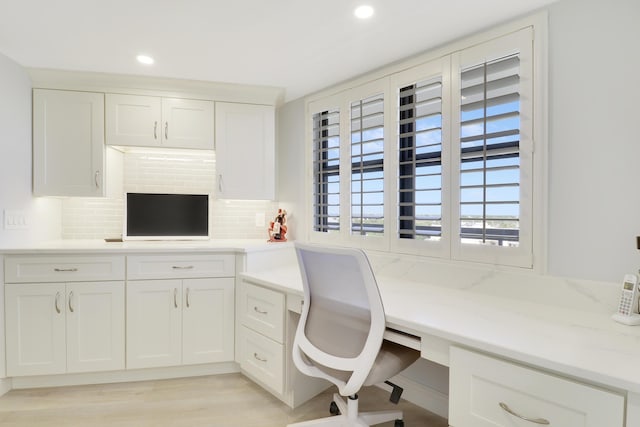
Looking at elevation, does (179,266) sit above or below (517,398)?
above

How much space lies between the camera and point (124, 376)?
259 centimetres

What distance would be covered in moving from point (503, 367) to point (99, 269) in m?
2.49

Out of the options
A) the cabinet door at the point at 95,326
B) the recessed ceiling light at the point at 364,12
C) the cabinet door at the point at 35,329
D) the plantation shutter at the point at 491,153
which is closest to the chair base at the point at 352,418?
the plantation shutter at the point at 491,153

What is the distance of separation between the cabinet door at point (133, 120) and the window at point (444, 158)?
136 cm

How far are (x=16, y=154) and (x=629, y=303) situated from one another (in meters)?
3.56

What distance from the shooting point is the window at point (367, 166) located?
2473 mm

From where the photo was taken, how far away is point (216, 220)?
3285mm

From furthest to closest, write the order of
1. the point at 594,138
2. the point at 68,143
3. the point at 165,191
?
1. the point at 165,191
2. the point at 68,143
3. the point at 594,138

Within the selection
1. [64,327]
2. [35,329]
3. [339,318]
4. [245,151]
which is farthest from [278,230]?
[35,329]

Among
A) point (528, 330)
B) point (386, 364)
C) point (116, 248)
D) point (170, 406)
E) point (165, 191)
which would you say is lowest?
point (170, 406)

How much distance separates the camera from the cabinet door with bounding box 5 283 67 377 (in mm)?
2402

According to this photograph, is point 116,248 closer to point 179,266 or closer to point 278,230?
point 179,266

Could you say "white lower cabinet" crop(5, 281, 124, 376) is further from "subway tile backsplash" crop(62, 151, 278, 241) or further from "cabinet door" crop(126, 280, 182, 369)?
"subway tile backsplash" crop(62, 151, 278, 241)

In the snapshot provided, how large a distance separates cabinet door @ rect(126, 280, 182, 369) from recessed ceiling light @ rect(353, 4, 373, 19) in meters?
2.07
